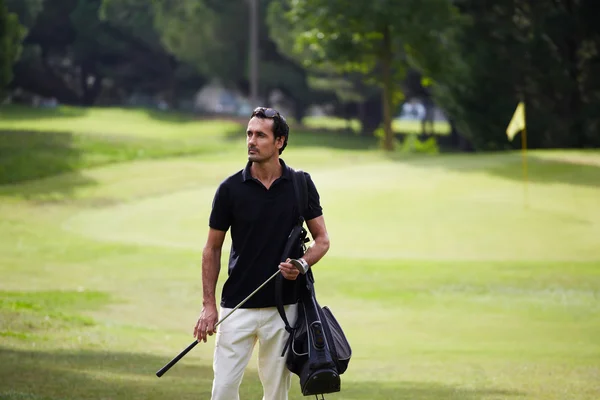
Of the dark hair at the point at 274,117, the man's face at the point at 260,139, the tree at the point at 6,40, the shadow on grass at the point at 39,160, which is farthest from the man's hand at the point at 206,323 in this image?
the tree at the point at 6,40

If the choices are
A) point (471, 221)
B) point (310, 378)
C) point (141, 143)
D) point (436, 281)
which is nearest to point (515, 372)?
point (310, 378)

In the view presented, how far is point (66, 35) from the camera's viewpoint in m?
84.8

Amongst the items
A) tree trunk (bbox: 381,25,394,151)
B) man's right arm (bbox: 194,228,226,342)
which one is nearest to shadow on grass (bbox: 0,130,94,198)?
tree trunk (bbox: 381,25,394,151)

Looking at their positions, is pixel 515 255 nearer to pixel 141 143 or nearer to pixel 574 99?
pixel 574 99

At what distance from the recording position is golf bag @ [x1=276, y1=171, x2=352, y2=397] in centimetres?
647

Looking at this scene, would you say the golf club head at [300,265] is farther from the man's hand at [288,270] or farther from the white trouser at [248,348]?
the white trouser at [248,348]

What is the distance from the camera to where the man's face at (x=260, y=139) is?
664cm

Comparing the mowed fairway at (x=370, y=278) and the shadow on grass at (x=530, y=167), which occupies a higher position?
the shadow on grass at (x=530, y=167)

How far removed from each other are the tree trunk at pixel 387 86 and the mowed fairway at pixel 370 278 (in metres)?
9.54

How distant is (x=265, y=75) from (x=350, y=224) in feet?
155

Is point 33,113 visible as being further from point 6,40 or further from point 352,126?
point 352,126

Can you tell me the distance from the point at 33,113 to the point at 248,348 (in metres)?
66.4

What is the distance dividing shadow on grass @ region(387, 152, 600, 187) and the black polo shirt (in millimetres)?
24157

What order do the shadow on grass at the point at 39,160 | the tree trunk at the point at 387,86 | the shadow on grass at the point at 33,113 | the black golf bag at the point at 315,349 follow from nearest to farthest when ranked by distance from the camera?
the black golf bag at the point at 315,349 < the shadow on grass at the point at 39,160 < the tree trunk at the point at 387,86 < the shadow on grass at the point at 33,113
